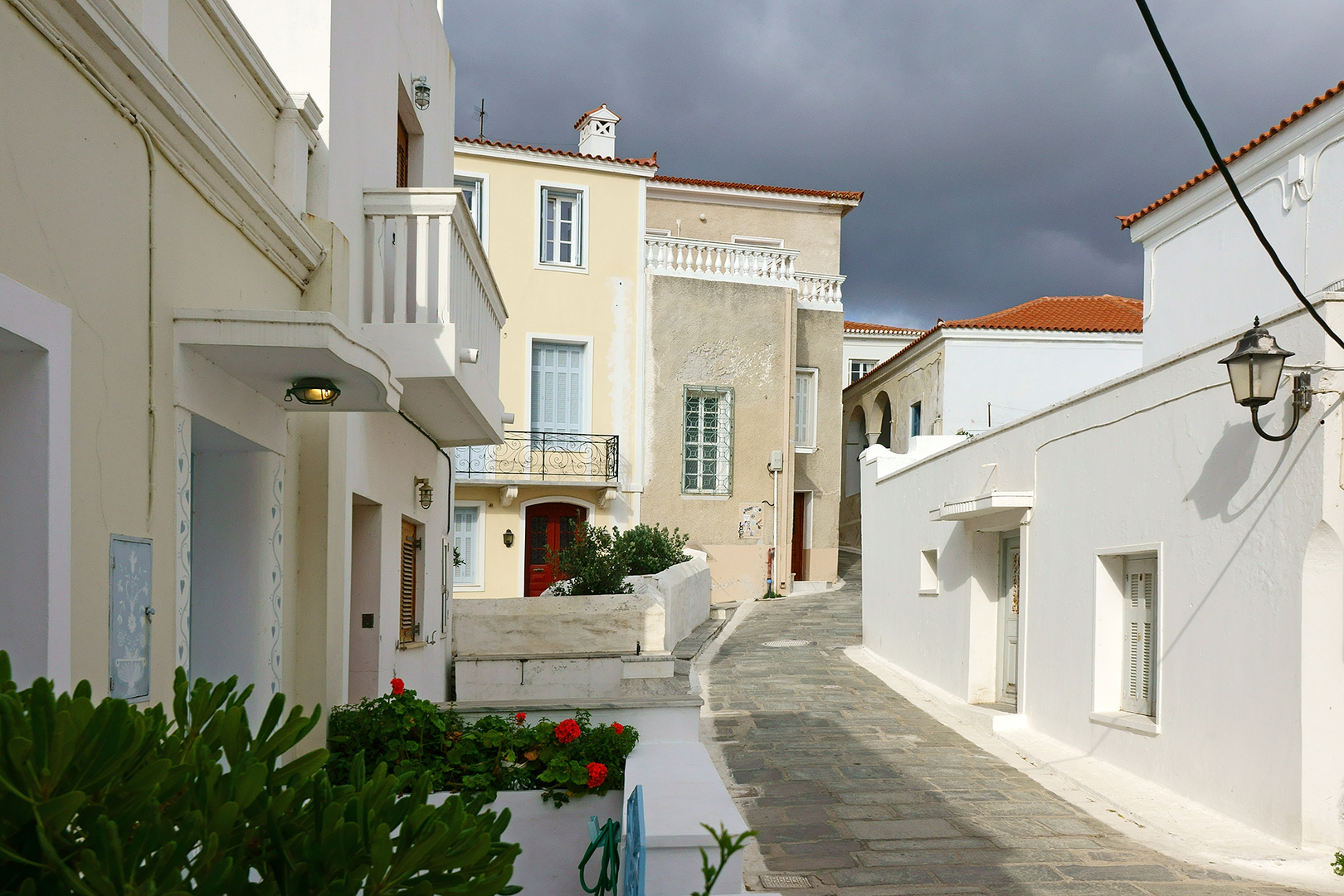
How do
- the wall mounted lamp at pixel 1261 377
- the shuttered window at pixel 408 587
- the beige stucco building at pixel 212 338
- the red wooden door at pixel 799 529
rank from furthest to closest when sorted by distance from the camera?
1. the red wooden door at pixel 799 529
2. the shuttered window at pixel 408 587
3. the wall mounted lamp at pixel 1261 377
4. the beige stucco building at pixel 212 338

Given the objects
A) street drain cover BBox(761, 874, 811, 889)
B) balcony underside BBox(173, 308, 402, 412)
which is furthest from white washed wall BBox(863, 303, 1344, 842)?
balcony underside BBox(173, 308, 402, 412)

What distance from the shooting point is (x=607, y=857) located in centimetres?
568

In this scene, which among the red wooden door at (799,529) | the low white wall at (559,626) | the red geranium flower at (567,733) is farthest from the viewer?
the red wooden door at (799,529)

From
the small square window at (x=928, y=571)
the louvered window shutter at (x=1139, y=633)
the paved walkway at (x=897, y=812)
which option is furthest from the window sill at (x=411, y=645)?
the small square window at (x=928, y=571)

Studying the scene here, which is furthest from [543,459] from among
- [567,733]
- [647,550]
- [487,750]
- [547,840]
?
[547,840]

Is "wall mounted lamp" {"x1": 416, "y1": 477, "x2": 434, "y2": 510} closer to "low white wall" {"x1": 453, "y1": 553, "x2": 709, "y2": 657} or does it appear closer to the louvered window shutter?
"low white wall" {"x1": 453, "y1": 553, "x2": 709, "y2": 657}

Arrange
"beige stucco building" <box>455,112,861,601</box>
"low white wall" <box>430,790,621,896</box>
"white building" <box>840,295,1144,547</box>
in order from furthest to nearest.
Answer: "white building" <box>840,295,1144,547</box>, "beige stucco building" <box>455,112,861,601</box>, "low white wall" <box>430,790,621,896</box>

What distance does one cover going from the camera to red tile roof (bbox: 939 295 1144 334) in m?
24.1

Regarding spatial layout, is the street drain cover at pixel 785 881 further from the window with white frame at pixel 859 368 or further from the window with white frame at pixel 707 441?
the window with white frame at pixel 859 368

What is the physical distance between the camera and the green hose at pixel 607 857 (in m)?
5.57

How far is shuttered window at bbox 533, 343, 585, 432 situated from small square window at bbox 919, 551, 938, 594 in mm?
8449

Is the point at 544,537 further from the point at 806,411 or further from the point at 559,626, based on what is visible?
the point at 559,626

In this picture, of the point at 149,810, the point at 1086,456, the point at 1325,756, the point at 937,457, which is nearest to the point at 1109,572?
the point at 1086,456

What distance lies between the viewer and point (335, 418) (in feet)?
21.6
